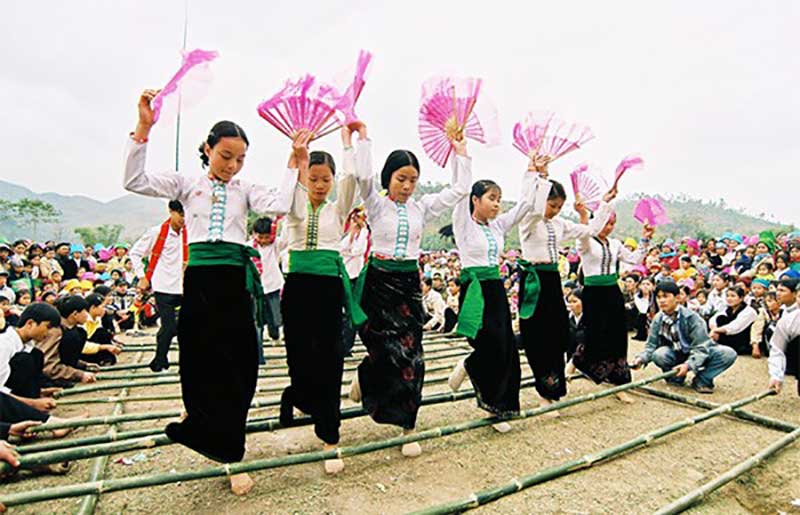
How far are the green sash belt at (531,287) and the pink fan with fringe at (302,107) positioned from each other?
226 centimetres

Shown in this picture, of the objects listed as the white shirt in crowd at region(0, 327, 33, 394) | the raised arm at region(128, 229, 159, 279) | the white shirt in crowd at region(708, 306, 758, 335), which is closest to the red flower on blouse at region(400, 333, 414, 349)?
the white shirt in crowd at region(0, 327, 33, 394)

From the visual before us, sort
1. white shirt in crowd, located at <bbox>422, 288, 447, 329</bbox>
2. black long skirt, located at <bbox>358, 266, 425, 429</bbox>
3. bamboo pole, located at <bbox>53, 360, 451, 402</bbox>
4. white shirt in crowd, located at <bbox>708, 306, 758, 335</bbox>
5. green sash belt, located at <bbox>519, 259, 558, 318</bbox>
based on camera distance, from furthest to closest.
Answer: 1. white shirt in crowd, located at <bbox>422, 288, 447, 329</bbox>
2. white shirt in crowd, located at <bbox>708, 306, 758, 335</bbox>
3. bamboo pole, located at <bbox>53, 360, 451, 402</bbox>
4. green sash belt, located at <bbox>519, 259, 558, 318</bbox>
5. black long skirt, located at <bbox>358, 266, 425, 429</bbox>

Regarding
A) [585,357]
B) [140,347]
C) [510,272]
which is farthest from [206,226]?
[510,272]

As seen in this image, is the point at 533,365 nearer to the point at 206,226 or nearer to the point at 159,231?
the point at 206,226

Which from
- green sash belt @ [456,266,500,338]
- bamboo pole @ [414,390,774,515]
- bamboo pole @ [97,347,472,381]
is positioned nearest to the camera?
bamboo pole @ [414,390,774,515]

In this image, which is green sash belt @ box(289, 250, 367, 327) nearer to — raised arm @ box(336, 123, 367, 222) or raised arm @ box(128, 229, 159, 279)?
raised arm @ box(336, 123, 367, 222)

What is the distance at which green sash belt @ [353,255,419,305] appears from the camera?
3.29 metres

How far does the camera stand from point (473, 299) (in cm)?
354

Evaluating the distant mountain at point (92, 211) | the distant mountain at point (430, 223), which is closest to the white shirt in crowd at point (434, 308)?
the distant mountain at point (430, 223)

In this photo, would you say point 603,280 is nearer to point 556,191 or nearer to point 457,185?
point 556,191

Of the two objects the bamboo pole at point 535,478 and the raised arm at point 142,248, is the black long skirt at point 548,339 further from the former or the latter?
the raised arm at point 142,248

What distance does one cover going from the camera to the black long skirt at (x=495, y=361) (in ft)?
11.6

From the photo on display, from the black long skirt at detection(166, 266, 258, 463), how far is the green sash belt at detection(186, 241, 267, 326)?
0.04 metres

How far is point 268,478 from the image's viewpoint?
2.89 meters
